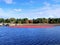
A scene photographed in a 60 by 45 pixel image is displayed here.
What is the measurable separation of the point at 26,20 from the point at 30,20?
2.92 m

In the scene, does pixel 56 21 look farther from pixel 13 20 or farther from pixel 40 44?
pixel 40 44

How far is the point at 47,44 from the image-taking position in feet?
53.2

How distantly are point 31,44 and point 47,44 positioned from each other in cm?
178

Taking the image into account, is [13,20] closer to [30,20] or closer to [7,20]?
[7,20]

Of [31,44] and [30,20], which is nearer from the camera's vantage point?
[31,44]

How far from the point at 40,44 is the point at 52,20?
82328 millimetres

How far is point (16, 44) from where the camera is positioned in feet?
53.9

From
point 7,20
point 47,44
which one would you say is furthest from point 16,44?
point 7,20

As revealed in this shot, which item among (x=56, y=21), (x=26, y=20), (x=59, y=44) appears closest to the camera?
(x=59, y=44)

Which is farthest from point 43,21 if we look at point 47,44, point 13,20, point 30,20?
point 47,44

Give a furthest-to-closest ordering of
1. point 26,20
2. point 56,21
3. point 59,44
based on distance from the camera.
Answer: point 26,20
point 56,21
point 59,44

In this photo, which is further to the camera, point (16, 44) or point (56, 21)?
point (56, 21)

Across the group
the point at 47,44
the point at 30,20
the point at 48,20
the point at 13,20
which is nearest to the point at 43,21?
the point at 48,20

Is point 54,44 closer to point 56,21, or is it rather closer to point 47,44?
point 47,44
